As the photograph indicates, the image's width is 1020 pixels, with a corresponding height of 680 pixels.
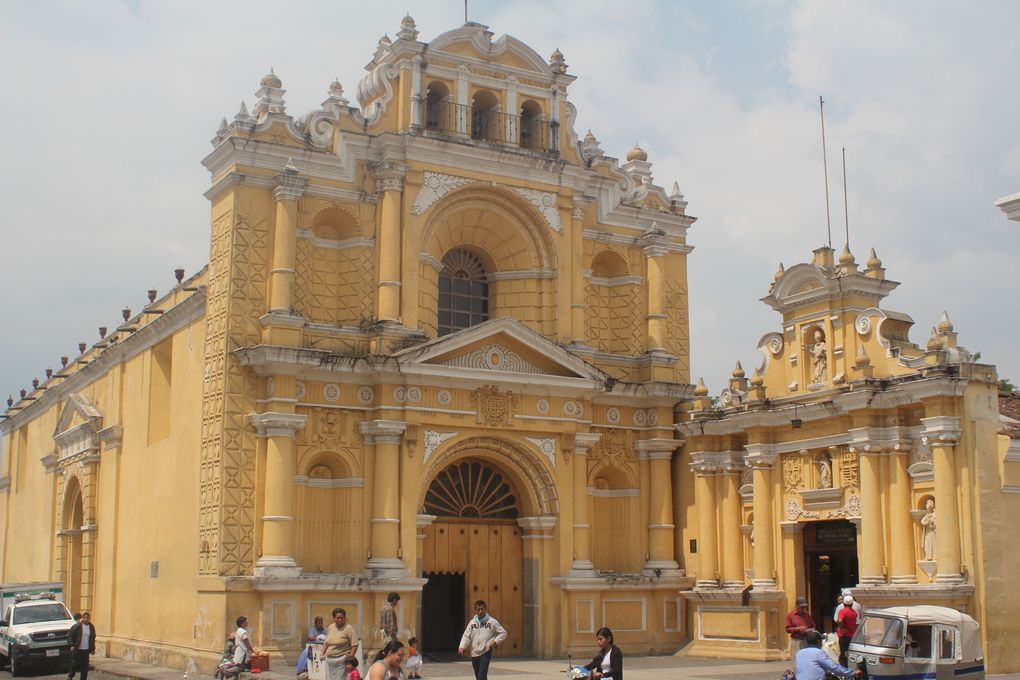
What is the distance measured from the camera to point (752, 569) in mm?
28391

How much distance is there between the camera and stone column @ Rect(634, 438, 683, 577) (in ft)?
A: 99.1

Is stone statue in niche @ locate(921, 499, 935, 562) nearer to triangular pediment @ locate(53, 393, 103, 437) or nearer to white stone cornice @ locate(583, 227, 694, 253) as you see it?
white stone cornice @ locate(583, 227, 694, 253)

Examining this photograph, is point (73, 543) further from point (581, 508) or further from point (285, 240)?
point (581, 508)

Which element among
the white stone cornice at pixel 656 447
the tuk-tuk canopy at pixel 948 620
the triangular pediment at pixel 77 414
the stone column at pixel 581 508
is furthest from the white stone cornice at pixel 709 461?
the triangular pediment at pixel 77 414

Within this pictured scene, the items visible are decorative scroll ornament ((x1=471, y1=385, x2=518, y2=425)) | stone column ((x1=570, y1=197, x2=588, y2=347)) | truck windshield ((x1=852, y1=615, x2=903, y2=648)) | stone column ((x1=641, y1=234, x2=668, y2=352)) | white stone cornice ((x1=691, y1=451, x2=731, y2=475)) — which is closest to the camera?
truck windshield ((x1=852, y1=615, x2=903, y2=648))

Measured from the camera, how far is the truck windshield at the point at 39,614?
29.9 meters

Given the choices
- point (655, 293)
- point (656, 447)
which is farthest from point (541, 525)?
point (655, 293)

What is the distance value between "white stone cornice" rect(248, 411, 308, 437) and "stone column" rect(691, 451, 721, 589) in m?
8.99

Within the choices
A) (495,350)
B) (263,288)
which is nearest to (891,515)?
(495,350)

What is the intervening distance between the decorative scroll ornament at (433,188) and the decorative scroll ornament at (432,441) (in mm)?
4841

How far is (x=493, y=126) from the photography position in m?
30.6

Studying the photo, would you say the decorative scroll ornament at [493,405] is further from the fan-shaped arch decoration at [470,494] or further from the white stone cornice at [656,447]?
the white stone cornice at [656,447]

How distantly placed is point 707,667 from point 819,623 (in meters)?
2.82

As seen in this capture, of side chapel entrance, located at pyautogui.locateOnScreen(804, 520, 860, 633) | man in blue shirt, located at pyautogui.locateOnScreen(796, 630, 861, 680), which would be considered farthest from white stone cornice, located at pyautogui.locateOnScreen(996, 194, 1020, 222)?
side chapel entrance, located at pyautogui.locateOnScreen(804, 520, 860, 633)
